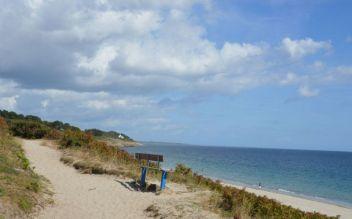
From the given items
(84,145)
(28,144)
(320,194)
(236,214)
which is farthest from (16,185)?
(320,194)

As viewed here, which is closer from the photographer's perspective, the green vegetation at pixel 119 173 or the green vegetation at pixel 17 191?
the green vegetation at pixel 17 191

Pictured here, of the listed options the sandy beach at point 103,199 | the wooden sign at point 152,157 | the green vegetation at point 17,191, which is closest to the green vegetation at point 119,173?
the green vegetation at point 17,191

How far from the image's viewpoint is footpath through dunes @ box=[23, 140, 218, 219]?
40.8 feet

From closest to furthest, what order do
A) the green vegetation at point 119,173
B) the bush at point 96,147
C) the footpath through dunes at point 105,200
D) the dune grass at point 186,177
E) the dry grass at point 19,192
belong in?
the dry grass at point 19,192 → the footpath through dunes at point 105,200 → the green vegetation at point 119,173 → the dune grass at point 186,177 → the bush at point 96,147

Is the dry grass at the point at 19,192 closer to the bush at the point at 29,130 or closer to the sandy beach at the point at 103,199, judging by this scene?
the sandy beach at the point at 103,199

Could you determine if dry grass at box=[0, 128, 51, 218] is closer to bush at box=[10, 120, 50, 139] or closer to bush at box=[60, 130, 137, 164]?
bush at box=[60, 130, 137, 164]

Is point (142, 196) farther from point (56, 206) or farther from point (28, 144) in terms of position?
point (28, 144)

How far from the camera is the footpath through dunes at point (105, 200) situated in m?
→ 12.4

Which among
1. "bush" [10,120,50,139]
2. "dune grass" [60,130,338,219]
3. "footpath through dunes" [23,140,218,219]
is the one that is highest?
"bush" [10,120,50,139]

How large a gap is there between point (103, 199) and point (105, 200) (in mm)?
162

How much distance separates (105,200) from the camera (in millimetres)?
14406

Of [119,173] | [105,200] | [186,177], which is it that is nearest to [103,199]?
[105,200]

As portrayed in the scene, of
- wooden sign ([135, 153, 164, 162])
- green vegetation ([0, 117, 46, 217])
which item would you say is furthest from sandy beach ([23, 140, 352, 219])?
wooden sign ([135, 153, 164, 162])

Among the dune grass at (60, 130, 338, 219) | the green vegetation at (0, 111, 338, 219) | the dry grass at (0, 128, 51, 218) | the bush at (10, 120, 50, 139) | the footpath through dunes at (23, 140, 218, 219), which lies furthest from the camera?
the bush at (10, 120, 50, 139)
